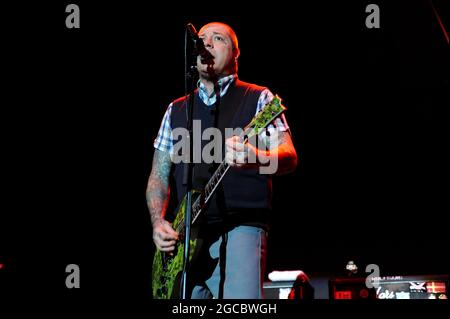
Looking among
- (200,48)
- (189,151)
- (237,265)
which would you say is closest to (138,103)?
(200,48)

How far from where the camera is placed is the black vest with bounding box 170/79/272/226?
2.64 metres

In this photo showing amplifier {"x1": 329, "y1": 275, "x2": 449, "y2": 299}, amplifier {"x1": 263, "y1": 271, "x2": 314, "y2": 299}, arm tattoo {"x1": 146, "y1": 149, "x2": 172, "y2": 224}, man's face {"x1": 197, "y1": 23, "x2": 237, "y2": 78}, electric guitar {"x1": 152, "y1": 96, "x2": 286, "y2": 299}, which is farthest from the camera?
amplifier {"x1": 329, "y1": 275, "x2": 449, "y2": 299}

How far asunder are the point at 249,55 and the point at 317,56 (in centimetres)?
84

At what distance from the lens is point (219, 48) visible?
3104 millimetres

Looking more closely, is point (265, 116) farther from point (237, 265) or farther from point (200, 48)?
point (237, 265)

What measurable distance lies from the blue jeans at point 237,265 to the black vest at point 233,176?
83mm

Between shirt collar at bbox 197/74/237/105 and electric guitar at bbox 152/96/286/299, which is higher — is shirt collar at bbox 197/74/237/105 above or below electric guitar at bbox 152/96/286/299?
above

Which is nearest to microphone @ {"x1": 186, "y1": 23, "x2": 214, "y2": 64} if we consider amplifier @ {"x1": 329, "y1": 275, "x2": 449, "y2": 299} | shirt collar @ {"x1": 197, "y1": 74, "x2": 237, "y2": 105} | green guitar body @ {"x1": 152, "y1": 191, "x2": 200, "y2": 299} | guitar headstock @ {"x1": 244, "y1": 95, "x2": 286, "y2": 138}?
shirt collar @ {"x1": 197, "y1": 74, "x2": 237, "y2": 105}

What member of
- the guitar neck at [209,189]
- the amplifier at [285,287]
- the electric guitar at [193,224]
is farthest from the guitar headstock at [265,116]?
the amplifier at [285,287]

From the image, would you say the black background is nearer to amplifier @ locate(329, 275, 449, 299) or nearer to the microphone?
amplifier @ locate(329, 275, 449, 299)

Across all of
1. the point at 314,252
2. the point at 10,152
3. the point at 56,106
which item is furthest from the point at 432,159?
the point at 10,152

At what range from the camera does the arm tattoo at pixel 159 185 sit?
3.20 metres

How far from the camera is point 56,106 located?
5641 mm

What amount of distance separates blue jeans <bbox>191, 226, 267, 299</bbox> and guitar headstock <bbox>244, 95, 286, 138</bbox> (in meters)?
0.52
